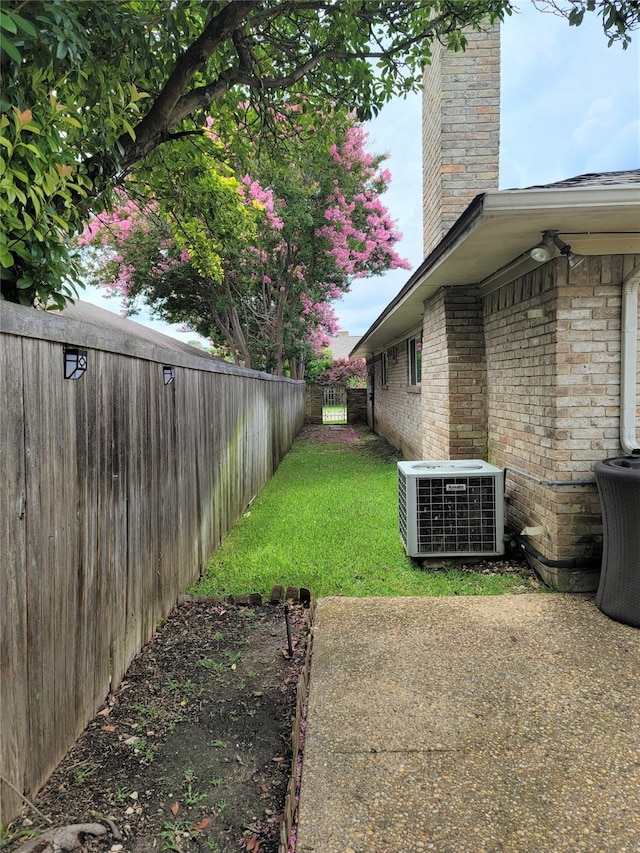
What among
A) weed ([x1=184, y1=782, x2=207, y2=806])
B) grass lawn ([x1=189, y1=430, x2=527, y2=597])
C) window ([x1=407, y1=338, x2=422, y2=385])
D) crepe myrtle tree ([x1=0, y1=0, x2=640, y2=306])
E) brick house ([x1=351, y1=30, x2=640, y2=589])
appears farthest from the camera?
window ([x1=407, y1=338, x2=422, y2=385])

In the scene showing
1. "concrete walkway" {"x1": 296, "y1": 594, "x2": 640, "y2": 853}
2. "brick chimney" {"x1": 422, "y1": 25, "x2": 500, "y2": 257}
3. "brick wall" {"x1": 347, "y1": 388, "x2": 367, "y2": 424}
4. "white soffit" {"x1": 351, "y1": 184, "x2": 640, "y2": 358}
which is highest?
"brick chimney" {"x1": 422, "y1": 25, "x2": 500, "y2": 257}

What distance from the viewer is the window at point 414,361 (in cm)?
959

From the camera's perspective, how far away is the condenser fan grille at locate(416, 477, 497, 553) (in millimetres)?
4520

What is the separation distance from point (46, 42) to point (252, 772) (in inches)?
125

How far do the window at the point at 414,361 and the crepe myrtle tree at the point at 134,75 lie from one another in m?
5.39

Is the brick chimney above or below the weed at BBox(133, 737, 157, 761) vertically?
above

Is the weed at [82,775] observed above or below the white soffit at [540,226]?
below

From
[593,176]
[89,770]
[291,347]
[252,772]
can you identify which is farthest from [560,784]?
[291,347]

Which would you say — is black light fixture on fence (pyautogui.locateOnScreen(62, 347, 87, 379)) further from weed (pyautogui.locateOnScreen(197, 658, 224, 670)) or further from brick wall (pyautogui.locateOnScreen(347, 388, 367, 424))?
brick wall (pyautogui.locateOnScreen(347, 388, 367, 424))

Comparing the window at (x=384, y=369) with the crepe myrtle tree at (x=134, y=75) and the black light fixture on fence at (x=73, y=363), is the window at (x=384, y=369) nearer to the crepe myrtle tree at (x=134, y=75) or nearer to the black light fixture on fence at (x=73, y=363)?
the crepe myrtle tree at (x=134, y=75)

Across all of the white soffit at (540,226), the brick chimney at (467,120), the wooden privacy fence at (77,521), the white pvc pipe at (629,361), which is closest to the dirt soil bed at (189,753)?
the wooden privacy fence at (77,521)

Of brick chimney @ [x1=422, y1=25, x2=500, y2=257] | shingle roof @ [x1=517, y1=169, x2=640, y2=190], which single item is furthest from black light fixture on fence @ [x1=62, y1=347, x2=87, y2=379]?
brick chimney @ [x1=422, y1=25, x2=500, y2=257]

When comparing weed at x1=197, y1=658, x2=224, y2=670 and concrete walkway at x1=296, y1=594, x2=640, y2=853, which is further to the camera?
weed at x1=197, y1=658, x2=224, y2=670

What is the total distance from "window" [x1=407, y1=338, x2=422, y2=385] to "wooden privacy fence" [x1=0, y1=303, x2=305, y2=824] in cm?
619
